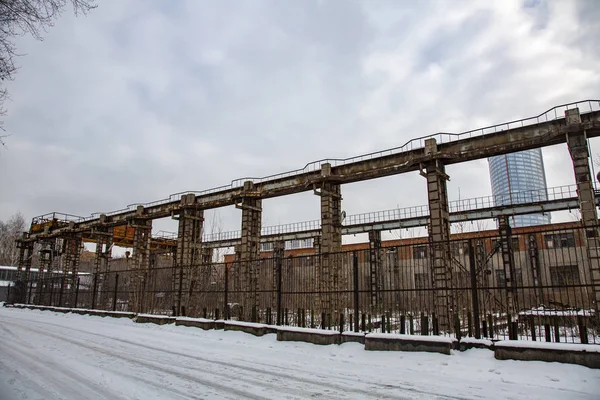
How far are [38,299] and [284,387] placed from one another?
30093mm

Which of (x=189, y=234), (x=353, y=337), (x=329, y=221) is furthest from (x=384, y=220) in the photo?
(x=353, y=337)

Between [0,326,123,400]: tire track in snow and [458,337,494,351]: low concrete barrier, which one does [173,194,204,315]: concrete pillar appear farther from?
[458,337,494,351]: low concrete barrier

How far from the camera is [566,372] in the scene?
634cm

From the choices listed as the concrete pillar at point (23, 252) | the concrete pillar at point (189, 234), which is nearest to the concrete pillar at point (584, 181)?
the concrete pillar at point (189, 234)

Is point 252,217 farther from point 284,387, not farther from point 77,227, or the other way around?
point 77,227

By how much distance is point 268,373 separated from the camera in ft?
23.0

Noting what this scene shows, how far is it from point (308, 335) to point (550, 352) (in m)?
5.50

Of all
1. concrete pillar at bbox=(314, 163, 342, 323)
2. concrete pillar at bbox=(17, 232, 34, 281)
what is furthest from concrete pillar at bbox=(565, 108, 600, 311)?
concrete pillar at bbox=(17, 232, 34, 281)

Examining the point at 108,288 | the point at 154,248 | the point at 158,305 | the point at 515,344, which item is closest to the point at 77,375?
the point at 515,344

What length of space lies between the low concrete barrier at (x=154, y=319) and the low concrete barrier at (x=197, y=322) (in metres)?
0.66

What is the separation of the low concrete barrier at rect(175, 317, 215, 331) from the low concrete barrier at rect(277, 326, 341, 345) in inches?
139

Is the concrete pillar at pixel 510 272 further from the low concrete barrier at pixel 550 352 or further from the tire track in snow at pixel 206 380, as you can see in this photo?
the tire track in snow at pixel 206 380

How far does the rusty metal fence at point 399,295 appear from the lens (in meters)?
8.32

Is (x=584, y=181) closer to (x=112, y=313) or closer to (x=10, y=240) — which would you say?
(x=112, y=313)
